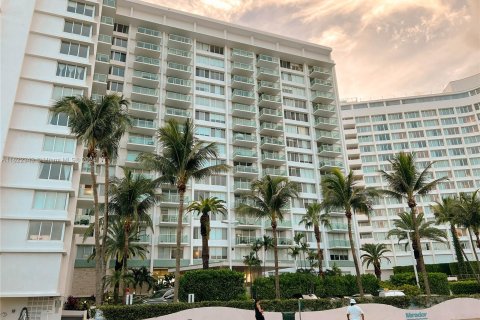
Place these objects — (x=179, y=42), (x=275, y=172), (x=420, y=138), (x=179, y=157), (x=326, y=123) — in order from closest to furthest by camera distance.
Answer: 1. (x=179, y=157)
2. (x=275, y=172)
3. (x=179, y=42)
4. (x=326, y=123)
5. (x=420, y=138)

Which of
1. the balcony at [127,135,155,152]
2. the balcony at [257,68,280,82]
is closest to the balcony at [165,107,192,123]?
the balcony at [127,135,155,152]

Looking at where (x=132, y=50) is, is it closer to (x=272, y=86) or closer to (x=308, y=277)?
(x=272, y=86)

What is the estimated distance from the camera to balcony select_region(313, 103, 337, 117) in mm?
66875

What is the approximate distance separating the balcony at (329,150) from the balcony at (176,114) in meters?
24.4

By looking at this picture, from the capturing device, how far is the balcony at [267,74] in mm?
64562

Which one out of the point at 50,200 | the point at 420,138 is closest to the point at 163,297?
the point at 50,200

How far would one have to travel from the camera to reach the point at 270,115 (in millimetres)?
61812

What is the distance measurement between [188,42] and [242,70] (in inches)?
403

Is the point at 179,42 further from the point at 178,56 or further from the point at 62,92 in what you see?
the point at 62,92

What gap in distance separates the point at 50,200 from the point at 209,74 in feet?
118

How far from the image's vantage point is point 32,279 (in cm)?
3088

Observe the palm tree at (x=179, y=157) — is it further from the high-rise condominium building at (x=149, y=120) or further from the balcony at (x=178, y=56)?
the balcony at (x=178, y=56)

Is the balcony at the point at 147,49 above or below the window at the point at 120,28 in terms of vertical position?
below

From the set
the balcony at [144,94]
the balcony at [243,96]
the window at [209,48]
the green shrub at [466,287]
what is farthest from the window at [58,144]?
the green shrub at [466,287]
